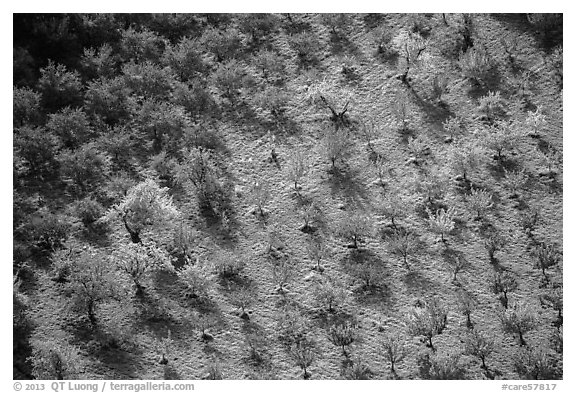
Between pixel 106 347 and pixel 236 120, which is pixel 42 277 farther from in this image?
pixel 236 120

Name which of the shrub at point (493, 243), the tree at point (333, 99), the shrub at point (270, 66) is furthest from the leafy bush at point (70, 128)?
the shrub at point (493, 243)

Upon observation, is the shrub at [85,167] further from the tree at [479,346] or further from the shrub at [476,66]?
the tree at [479,346]

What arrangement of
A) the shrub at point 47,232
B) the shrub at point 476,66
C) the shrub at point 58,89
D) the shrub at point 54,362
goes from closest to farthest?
the shrub at point 54,362, the shrub at point 47,232, the shrub at point 476,66, the shrub at point 58,89

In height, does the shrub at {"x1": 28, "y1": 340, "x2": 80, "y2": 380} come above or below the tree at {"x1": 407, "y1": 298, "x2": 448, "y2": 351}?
below

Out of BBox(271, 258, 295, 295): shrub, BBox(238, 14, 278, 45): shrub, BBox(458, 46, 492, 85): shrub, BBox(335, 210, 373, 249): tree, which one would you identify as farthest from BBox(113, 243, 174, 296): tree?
BBox(458, 46, 492, 85): shrub

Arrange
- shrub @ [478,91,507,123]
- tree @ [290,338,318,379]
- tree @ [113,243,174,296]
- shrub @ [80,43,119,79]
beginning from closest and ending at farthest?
1. tree @ [290,338,318,379]
2. tree @ [113,243,174,296]
3. shrub @ [478,91,507,123]
4. shrub @ [80,43,119,79]

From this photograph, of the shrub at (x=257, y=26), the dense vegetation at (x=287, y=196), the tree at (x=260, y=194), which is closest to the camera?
the dense vegetation at (x=287, y=196)

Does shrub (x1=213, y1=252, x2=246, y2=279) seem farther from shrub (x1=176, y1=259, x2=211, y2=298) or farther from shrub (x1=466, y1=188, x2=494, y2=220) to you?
shrub (x1=466, y1=188, x2=494, y2=220)
